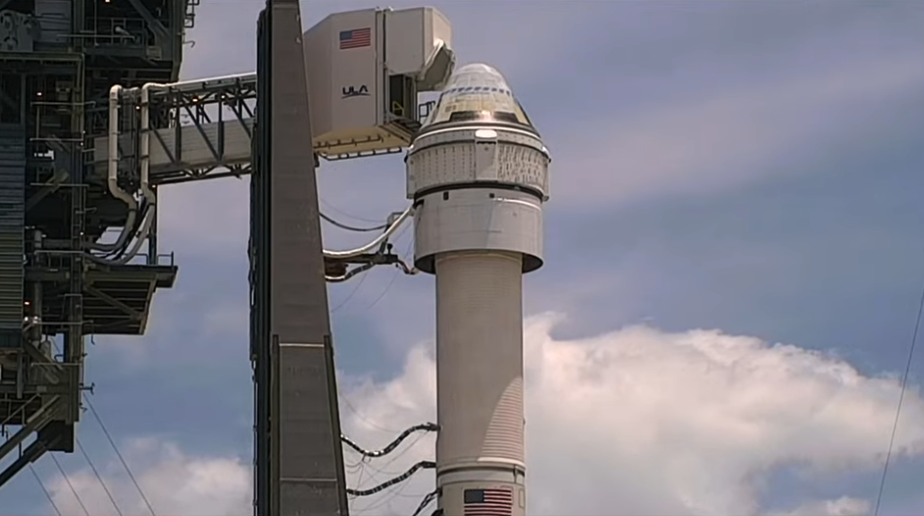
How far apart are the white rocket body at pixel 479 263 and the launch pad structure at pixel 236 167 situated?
2.0 inches

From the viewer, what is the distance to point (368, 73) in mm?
65312

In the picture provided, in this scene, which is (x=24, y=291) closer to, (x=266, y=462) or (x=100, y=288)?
(x=100, y=288)

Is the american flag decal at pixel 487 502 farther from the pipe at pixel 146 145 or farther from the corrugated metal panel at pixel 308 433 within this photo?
the pipe at pixel 146 145

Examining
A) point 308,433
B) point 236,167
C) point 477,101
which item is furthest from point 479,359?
point 308,433

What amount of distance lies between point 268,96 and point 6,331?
22.0m

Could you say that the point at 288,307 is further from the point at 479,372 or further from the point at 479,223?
the point at 479,223

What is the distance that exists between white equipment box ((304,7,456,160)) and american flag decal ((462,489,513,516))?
11.3 m

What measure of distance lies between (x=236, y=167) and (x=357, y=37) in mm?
6093

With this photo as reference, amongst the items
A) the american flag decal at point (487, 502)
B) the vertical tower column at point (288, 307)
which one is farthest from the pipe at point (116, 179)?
the vertical tower column at point (288, 307)

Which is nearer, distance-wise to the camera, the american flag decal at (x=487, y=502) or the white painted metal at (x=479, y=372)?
the american flag decal at (x=487, y=502)

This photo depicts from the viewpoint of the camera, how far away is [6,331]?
68.8 meters

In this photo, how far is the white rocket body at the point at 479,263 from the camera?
6134 cm

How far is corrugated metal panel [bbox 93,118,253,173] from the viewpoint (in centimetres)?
6788

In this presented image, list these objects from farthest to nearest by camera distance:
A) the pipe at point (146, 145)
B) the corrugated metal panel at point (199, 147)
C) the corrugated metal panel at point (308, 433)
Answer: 1. the pipe at point (146, 145)
2. the corrugated metal panel at point (199, 147)
3. the corrugated metal panel at point (308, 433)
